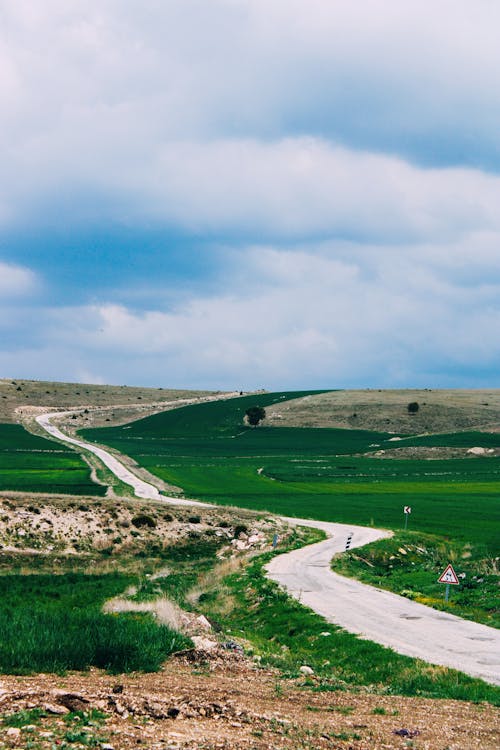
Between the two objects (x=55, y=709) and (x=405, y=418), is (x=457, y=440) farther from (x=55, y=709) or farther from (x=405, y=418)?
(x=55, y=709)

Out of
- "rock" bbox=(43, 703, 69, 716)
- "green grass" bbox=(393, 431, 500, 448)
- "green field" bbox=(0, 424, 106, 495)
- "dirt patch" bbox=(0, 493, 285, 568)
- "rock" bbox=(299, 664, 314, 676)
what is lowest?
"dirt patch" bbox=(0, 493, 285, 568)

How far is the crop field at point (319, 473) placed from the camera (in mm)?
73188

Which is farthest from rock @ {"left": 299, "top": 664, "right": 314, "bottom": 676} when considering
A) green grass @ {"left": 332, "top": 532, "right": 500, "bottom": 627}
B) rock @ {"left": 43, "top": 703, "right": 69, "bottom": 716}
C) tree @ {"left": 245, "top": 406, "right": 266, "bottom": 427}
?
tree @ {"left": 245, "top": 406, "right": 266, "bottom": 427}

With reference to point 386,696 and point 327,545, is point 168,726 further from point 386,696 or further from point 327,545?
point 327,545

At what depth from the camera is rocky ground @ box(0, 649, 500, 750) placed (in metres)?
12.5

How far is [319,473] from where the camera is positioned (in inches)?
4385

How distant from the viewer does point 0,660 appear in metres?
17.3

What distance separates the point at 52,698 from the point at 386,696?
30.3ft

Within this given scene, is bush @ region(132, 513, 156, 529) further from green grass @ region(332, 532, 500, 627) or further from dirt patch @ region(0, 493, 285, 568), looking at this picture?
green grass @ region(332, 532, 500, 627)

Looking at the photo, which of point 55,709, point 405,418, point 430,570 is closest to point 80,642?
point 55,709

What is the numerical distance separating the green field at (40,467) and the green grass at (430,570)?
36.7m

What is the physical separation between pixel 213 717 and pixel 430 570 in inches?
1348

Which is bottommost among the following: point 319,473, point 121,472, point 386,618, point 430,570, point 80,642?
point 319,473

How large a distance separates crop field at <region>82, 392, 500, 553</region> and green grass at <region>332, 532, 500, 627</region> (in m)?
3.35
